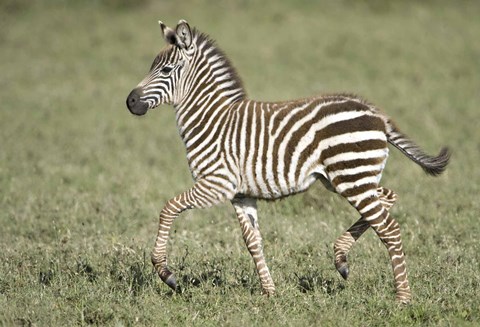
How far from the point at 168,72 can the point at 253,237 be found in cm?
183

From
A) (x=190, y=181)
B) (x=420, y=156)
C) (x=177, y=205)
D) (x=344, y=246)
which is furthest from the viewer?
(x=190, y=181)

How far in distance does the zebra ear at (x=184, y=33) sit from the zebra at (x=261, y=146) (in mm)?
10

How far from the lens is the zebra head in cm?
717

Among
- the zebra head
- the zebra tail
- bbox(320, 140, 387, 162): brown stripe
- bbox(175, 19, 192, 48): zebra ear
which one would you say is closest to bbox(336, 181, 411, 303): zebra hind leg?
bbox(320, 140, 387, 162): brown stripe

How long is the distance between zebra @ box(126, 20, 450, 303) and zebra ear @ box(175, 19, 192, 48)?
1 cm

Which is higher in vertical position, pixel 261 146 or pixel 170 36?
pixel 170 36

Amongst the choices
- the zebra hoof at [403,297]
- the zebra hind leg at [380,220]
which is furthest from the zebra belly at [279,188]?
the zebra hoof at [403,297]

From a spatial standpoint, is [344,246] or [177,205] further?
[344,246]

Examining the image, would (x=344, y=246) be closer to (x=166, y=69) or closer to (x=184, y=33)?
(x=166, y=69)

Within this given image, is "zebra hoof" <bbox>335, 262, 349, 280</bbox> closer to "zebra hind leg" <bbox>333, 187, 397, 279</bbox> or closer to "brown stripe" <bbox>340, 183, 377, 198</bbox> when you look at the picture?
"zebra hind leg" <bbox>333, 187, 397, 279</bbox>

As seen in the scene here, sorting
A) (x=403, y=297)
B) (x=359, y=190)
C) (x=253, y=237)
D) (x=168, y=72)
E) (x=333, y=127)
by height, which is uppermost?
(x=168, y=72)

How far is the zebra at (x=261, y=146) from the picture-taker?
663 centimetres

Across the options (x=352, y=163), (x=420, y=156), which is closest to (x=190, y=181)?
(x=420, y=156)

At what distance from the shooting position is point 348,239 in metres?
7.26
